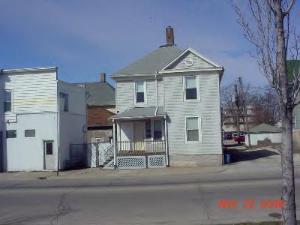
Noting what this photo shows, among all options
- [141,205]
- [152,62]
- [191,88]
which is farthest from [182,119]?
[141,205]

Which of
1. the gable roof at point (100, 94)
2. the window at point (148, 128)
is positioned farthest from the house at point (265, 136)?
the window at point (148, 128)

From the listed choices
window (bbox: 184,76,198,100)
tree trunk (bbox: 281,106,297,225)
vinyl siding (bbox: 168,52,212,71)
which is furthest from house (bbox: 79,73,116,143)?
tree trunk (bbox: 281,106,297,225)

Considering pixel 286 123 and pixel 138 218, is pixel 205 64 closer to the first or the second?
pixel 138 218

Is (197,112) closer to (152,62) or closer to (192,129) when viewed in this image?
(192,129)

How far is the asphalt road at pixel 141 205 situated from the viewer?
11.2 meters

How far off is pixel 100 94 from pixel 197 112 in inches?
1201

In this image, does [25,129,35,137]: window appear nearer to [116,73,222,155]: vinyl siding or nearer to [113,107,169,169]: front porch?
[113,107,169,169]: front porch

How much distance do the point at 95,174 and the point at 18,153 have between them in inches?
290

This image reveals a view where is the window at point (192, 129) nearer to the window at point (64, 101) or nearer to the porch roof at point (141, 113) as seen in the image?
the porch roof at point (141, 113)

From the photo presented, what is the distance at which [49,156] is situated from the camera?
105ft

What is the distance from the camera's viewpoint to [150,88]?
105ft

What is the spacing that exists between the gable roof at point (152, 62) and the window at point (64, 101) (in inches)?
162

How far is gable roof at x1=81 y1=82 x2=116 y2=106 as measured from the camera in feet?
188

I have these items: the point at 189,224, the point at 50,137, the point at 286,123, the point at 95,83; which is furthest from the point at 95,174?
the point at 95,83
